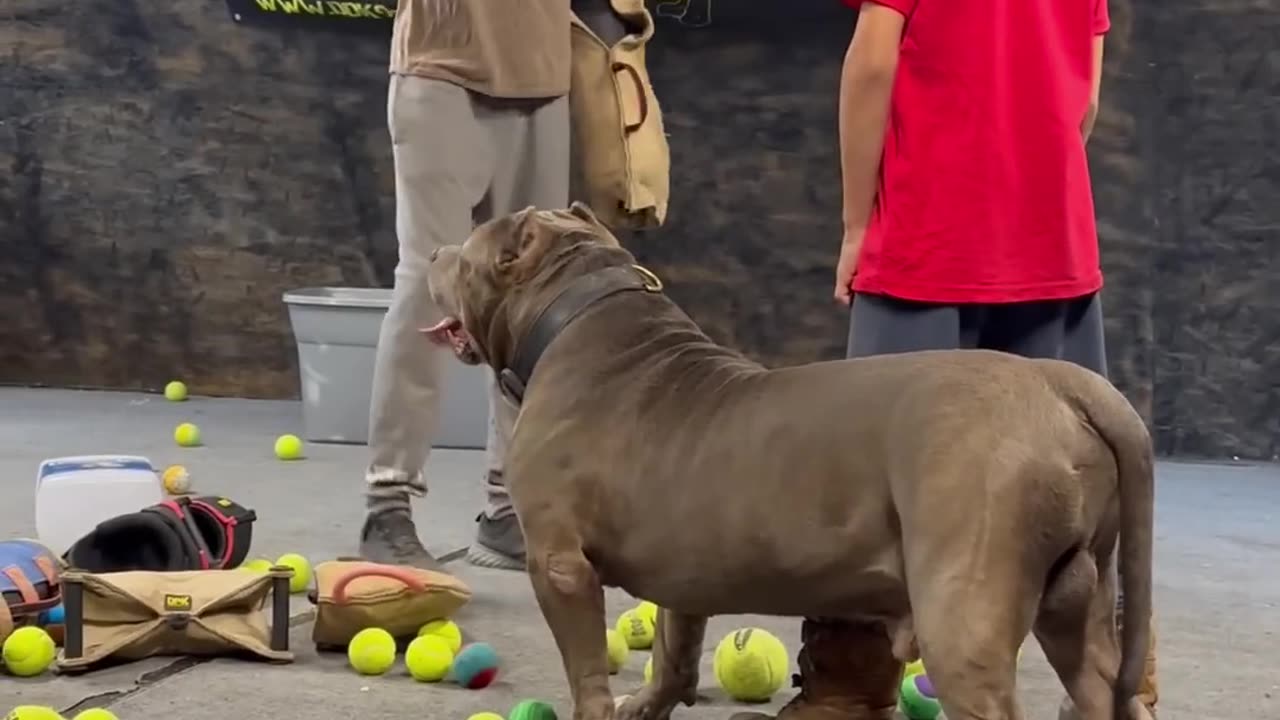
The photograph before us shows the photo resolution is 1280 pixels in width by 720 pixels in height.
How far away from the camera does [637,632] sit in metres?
2.50

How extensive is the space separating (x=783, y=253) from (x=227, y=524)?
240 cm

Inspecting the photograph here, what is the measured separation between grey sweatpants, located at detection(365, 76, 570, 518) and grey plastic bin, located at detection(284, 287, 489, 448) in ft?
5.02

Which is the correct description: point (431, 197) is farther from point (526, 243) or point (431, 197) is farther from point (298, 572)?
point (526, 243)

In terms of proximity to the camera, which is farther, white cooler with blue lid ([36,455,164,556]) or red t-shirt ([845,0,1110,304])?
white cooler with blue lid ([36,455,164,556])

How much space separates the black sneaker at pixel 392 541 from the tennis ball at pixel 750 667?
2.52ft

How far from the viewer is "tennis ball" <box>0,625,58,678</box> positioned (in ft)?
7.48

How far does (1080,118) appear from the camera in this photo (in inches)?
84.4

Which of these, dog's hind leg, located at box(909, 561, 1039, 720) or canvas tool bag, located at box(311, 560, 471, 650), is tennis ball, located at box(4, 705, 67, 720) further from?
dog's hind leg, located at box(909, 561, 1039, 720)

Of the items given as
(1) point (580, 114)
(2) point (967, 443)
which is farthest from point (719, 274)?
(2) point (967, 443)

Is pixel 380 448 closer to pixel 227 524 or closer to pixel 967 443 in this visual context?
pixel 227 524

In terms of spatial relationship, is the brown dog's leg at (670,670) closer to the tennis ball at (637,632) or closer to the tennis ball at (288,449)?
the tennis ball at (637,632)

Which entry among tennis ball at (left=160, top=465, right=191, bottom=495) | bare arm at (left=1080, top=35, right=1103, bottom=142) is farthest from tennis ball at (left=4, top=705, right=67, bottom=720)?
tennis ball at (left=160, top=465, right=191, bottom=495)

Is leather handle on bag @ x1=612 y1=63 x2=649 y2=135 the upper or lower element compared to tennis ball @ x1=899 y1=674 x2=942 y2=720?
upper

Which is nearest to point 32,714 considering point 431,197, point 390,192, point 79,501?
point 79,501
